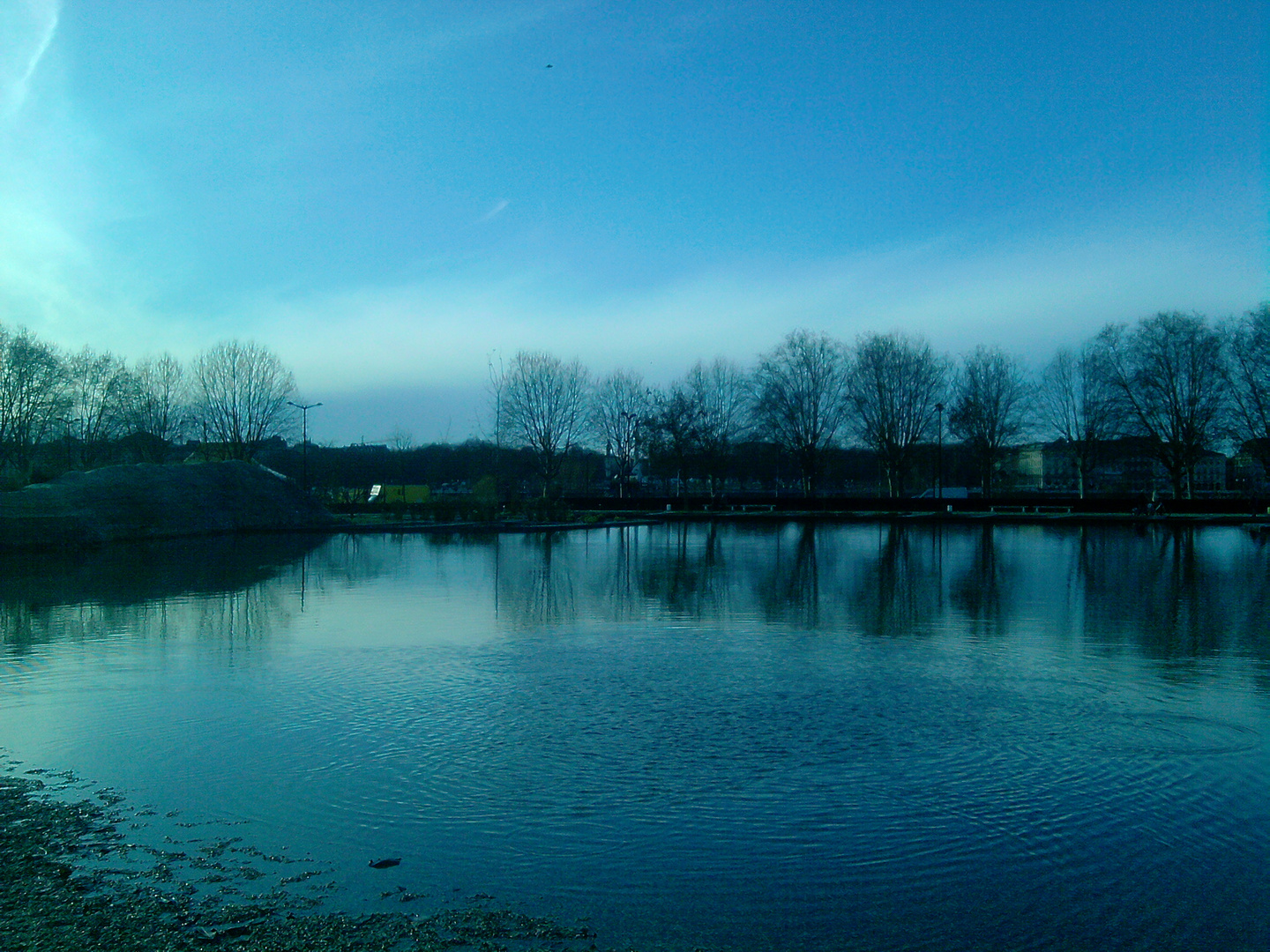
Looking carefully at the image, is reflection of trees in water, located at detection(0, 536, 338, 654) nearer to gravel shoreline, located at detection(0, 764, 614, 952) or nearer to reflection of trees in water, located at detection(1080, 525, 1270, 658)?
gravel shoreline, located at detection(0, 764, 614, 952)

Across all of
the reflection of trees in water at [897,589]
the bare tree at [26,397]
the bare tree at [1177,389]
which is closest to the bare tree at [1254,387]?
the bare tree at [1177,389]

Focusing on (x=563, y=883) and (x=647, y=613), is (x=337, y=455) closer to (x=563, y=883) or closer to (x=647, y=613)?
(x=647, y=613)

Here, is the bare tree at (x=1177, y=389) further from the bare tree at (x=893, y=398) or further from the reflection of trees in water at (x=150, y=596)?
the reflection of trees in water at (x=150, y=596)

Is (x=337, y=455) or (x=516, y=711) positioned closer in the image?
(x=516, y=711)

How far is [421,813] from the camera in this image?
6.17 m

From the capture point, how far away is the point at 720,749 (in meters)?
7.61

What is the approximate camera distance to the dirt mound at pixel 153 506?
3139 cm

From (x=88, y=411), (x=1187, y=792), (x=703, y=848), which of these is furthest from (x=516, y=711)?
(x=88, y=411)

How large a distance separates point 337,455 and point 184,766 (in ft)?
301

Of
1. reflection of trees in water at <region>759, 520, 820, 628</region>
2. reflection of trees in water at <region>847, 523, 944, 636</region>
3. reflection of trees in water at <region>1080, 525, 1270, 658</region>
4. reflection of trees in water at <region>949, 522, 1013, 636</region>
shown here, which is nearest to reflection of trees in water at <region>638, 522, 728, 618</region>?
reflection of trees in water at <region>759, 520, 820, 628</region>

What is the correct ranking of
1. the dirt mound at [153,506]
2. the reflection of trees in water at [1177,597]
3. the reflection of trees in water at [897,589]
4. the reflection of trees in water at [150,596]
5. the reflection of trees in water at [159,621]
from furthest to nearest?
1. the dirt mound at [153,506]
2. the reflection of trees in water at [897,589]
3. the reflection of trees in water at [150,596]
4. the reflection of trees in water at [1177,597]
5. the reflection of trees in water at [159,621]

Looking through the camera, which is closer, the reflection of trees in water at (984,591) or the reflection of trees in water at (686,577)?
the reflection of trees in water at (984,591)

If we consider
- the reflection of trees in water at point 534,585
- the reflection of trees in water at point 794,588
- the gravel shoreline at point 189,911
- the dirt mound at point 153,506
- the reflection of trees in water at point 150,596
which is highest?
the dirt mound at point 153,506

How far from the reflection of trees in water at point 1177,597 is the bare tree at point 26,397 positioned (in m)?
53.4
